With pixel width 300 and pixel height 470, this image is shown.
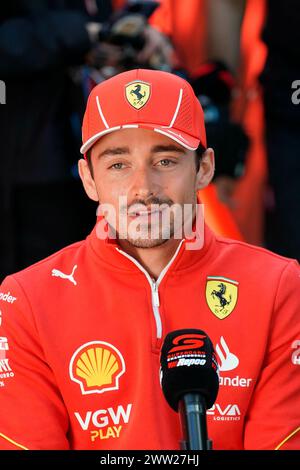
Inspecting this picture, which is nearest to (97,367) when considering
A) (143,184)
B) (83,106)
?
(143,184)

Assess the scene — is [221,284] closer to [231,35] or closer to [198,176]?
[198,176]

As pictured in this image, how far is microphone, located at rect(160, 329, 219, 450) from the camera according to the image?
100.0 inches

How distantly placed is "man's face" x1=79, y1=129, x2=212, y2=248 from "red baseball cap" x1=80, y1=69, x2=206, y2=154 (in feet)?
0.11

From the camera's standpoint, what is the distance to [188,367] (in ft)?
8.59

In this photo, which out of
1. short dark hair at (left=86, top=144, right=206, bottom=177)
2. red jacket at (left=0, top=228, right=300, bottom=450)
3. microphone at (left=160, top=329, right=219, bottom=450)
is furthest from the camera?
short dark hair at (left=86, top=144, right=206, bottom=177)

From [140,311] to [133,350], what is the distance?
0.39 ft

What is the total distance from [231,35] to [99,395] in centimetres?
281

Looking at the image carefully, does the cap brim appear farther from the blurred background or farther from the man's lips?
the blurred background

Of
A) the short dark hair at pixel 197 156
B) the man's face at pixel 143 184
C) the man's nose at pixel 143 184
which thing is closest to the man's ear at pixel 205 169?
the short dark hair at pixel 197 156

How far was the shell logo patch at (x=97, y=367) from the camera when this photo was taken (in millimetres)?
3303

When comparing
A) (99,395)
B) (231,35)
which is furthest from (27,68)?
(99,395)

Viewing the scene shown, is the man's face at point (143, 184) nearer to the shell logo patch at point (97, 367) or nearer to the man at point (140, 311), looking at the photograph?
the man at point (140, 311)

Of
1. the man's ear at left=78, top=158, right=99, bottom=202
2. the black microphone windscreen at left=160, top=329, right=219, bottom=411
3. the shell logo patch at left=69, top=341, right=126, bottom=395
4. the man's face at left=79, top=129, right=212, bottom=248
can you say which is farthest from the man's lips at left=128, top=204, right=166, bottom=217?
the black microphone windscreen at left=160, top=329, right=219, bottom=411

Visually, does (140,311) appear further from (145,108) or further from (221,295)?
(145,108)
